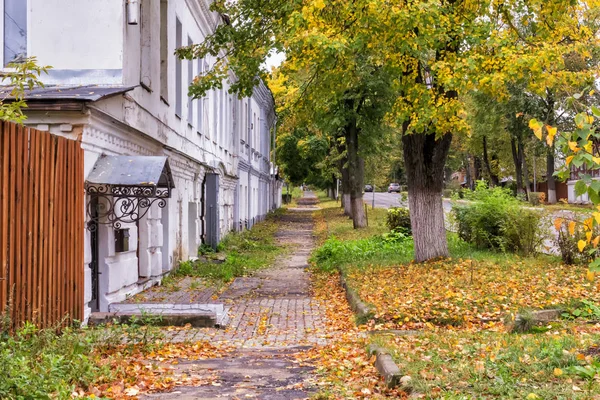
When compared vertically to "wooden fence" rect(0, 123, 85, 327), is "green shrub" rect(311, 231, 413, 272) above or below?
below

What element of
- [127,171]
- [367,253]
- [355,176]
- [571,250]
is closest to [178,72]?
[367,253]

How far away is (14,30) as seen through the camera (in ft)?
32.6

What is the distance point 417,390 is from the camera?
4.97m

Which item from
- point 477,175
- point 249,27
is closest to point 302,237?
point 249,27

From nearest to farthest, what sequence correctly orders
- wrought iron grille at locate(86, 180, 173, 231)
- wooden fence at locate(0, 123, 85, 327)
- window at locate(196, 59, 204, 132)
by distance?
wooden fence at locate(0, 123, 85, 327), wrought iron grille at locate(86, 180, 173, 231), window at locate(196, 59, 204, 132)

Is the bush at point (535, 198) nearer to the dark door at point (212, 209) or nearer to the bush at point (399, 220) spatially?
the bush at point (399, 220)

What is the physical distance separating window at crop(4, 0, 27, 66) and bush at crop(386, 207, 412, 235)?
44.4 feet

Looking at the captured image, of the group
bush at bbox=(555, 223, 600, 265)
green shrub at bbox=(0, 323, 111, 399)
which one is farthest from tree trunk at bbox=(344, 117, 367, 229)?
green shrub at bbox=(0, 323, 111, 399)

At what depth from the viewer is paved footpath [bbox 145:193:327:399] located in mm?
5645

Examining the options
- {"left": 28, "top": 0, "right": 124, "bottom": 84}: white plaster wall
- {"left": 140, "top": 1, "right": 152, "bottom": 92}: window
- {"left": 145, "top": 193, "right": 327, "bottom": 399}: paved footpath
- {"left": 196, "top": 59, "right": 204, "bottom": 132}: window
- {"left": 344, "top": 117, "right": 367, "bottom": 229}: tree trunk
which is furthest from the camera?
{"left": 344, "top": 117, "right": 367, "bottom": 229}: tree trunk

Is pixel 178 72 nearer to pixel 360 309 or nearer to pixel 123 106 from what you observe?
pixel 123 106

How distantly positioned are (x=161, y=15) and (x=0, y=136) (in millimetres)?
8688

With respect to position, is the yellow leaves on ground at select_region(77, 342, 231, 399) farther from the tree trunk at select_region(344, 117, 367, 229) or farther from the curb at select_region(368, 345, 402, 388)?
the tree trunk at select_region(344, 117, 367, 229)

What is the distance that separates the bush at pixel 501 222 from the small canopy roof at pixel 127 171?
8.38 m
